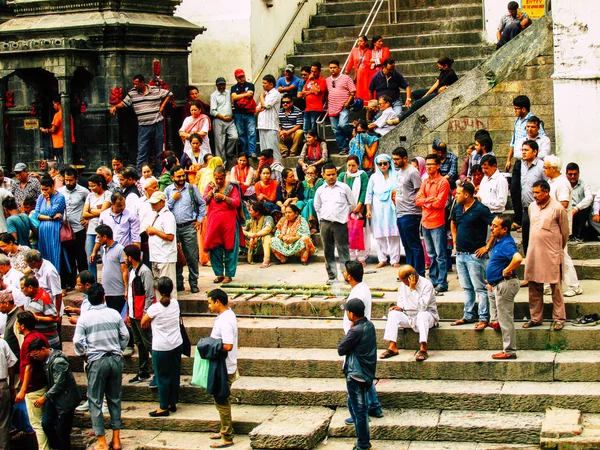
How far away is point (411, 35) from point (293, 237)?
6238 millimetres

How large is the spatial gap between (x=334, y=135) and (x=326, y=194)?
165 inches

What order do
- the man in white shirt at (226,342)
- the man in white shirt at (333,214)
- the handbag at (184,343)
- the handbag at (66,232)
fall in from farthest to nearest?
the handbag at (66,232) → the man in white shirt at (333,214) → the handbag at (184,343) → the man in white shirt at (226,342)

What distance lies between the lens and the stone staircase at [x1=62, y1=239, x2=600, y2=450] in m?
11.2

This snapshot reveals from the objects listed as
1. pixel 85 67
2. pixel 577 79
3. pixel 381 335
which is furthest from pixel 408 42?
pixel 381 335

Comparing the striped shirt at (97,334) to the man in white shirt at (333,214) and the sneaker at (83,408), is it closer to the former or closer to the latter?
the sneaker at (83,408)

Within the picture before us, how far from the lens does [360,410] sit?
10891mm

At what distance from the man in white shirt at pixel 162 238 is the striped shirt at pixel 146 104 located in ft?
15.4

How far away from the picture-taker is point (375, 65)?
18.2m

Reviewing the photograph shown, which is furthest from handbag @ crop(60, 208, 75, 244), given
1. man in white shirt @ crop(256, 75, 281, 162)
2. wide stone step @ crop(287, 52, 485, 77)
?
wide stone step @ crop(287, 52, 485, 77)

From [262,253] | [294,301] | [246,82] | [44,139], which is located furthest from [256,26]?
[294,301]

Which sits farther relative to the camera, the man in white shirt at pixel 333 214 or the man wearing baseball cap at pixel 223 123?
the man wearing baseball cap at pixel 223 123

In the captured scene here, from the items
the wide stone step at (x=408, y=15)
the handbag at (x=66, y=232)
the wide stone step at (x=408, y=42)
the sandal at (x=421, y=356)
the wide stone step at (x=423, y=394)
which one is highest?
the wide stone step at (x=408, y=15)

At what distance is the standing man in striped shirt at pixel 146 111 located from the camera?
1791 cm

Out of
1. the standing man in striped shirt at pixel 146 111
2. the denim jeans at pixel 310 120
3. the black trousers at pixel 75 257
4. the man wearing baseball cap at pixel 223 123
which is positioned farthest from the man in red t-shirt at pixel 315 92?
the black trousers at pixel 75 257
